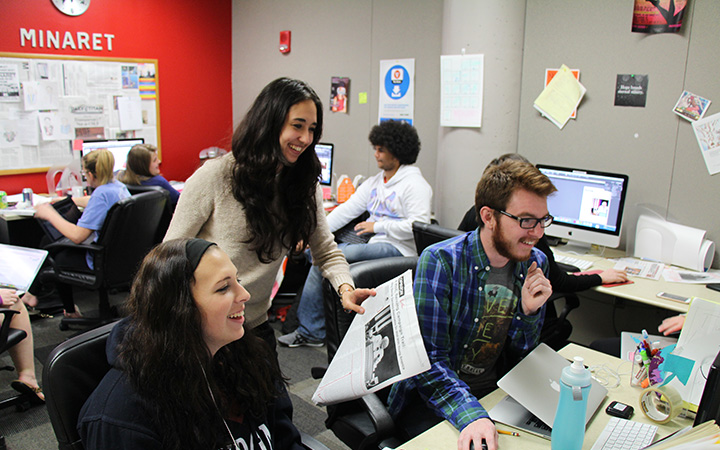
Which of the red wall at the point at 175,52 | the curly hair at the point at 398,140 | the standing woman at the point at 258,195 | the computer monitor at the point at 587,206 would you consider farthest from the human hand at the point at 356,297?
the red wall at the point at 175,52

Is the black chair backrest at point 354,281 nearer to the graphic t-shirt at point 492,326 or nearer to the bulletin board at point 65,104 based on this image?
the graphic t-shirt at point 492,326

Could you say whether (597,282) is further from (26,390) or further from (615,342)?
(26,390)

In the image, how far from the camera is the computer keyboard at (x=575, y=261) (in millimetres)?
2896

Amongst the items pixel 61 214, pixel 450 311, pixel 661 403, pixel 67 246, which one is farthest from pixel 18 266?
pixel 661 403

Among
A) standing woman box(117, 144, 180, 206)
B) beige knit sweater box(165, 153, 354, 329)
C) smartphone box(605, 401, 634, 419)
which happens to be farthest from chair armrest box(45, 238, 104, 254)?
smartphone box(605, 401, 634, 419)

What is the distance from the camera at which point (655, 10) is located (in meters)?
2.99

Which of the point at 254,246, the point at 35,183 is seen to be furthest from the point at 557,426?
the point at 35,183

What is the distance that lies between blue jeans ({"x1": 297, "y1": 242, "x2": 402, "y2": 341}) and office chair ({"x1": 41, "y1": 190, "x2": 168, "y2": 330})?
103 cm

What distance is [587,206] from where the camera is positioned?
3.12 meters

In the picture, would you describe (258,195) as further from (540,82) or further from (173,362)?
(540,82)

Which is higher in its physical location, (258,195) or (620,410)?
(258,195)

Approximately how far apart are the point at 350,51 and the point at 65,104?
2.43 metres

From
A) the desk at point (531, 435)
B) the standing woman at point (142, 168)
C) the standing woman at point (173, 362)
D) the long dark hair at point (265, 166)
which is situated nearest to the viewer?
the standing woman at point (173, 362)

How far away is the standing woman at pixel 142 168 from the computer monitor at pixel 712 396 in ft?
11.9
